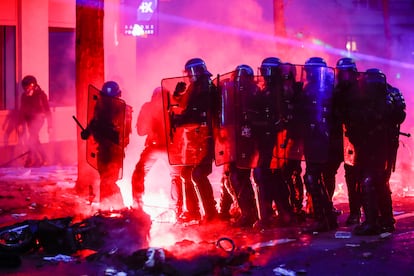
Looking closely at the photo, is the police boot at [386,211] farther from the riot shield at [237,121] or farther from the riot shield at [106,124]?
the riot shield at [106,124]

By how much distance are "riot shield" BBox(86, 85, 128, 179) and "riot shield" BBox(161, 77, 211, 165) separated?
653mm

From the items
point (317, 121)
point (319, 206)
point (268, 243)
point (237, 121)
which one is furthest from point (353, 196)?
point (237, 121)

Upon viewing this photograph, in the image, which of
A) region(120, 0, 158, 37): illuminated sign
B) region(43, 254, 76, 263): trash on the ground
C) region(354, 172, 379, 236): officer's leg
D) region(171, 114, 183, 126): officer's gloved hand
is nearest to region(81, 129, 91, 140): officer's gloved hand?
region(171, 114, 183, 126): officer's gloved hand

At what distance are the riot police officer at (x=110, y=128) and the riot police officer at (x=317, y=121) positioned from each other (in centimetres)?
240

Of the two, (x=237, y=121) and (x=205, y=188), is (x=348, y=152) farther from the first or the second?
(x=205, y=188)

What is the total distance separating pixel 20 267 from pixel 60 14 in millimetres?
10896

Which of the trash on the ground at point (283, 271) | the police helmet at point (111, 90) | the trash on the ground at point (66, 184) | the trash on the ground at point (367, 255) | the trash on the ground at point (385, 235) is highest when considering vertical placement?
the police helmet at point (111, 90)

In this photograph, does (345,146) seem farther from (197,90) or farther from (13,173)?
(13,173)

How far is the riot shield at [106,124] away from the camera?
372 inches

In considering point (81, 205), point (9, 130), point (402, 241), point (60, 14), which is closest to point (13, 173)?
point (9, 130)

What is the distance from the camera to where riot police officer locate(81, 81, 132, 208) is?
31.0ft

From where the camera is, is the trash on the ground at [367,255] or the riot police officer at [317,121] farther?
the riot police officer at [317,121]

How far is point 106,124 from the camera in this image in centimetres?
948

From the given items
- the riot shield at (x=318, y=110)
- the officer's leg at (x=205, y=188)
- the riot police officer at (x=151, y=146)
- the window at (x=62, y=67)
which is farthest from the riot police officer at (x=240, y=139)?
the window at (x=62, y=67)
